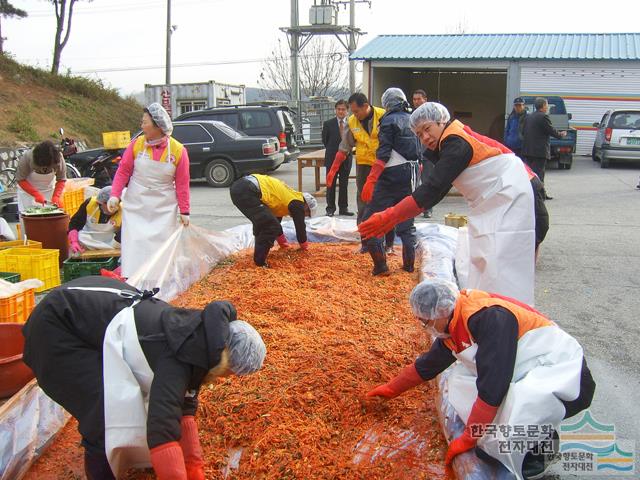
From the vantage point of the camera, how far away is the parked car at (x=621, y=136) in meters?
16.2

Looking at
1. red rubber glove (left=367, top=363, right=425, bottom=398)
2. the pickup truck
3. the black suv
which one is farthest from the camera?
the pickup truck

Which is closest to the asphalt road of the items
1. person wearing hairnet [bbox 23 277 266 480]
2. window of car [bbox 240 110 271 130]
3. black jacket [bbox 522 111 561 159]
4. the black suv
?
black jacket [bbox 522 111 561 159]

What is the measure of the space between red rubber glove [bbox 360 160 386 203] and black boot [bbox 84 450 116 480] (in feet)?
12.3

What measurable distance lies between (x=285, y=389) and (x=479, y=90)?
23.2 metres

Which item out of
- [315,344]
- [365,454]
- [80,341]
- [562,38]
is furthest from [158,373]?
[562,38]

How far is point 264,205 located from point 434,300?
373cm

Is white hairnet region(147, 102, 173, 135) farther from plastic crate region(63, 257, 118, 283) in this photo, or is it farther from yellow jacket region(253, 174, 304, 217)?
plastic crate region(63, 257, 118, 283)

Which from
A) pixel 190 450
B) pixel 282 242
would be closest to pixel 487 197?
pixel 190 450

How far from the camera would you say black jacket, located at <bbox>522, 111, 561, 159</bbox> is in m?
10.7

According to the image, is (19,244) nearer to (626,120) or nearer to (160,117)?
(160,117)

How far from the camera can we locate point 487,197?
3.95 metres

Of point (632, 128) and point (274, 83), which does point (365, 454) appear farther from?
point (274, 83)

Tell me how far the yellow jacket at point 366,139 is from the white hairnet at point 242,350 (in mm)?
4550

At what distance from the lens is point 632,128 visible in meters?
Answer: 16.3
